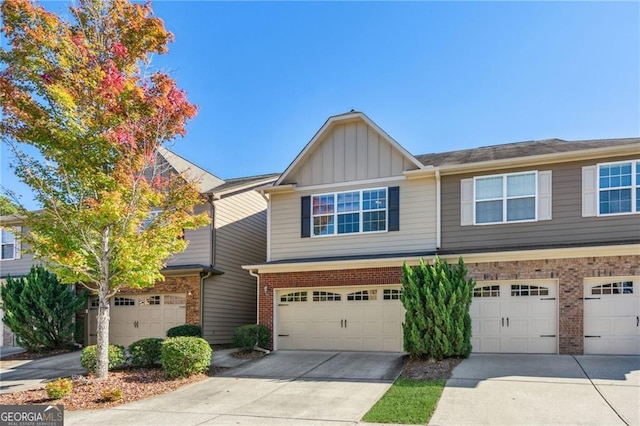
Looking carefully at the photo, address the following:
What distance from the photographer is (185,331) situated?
15.4 metres

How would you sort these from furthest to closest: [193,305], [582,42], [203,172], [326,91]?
[203,172] → [193,305] → [326,91] → [582,42]

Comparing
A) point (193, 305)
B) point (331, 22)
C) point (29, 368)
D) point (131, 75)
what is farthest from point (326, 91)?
point (29, 368)

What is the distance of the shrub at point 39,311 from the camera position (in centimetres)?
1692

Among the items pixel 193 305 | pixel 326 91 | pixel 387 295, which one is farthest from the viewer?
pixel 193 305

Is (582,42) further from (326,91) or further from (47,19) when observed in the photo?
(47,19)

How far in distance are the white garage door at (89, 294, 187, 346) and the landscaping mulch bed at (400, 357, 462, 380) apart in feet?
28.2

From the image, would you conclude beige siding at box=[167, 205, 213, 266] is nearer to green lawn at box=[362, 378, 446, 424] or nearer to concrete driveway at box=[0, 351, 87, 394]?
concrete driveway at box=[0, 351, 87, 394]

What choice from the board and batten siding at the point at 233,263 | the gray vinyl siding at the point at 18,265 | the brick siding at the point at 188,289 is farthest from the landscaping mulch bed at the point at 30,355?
the board and batten siding at the point at 233,263

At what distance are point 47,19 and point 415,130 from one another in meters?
10.7

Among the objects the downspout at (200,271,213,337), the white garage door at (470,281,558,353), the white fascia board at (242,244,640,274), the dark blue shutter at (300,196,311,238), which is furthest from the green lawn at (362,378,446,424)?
the downspout at (200,271,213,337)

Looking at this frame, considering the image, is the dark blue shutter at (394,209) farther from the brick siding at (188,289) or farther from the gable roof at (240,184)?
the brick siding at (188,289)

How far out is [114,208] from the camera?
34.9 ft

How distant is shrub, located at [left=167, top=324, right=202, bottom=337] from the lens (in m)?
15.2

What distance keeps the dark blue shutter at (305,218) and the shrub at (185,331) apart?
4.60 meters
